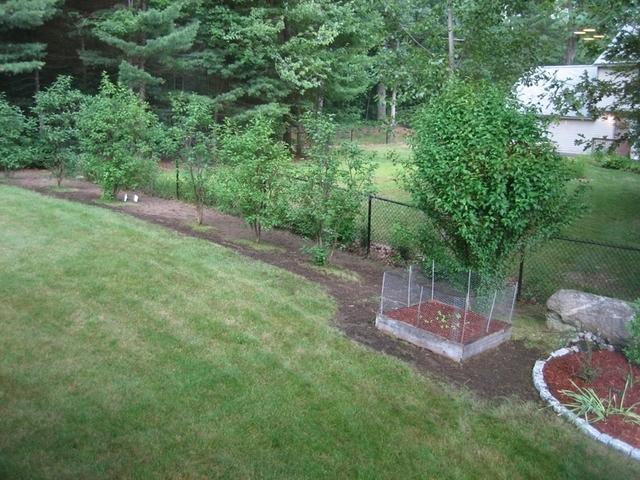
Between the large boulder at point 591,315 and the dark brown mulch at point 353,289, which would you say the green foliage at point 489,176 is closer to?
the large boulder at point 591,315

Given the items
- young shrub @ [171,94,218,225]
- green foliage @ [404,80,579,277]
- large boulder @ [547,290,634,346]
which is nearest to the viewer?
green foliage @ [404,80,579,277]

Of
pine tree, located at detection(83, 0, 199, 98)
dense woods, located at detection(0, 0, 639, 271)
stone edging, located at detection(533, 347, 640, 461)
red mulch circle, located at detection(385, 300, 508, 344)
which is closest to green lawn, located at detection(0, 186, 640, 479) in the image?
stone edging, located at detection(533, 347, 640, 461)

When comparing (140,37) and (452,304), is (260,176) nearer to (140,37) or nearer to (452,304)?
(452,304)

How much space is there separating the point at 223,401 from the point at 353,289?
3.20 m

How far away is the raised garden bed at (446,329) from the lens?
17.8 feet

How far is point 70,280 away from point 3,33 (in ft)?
44.7

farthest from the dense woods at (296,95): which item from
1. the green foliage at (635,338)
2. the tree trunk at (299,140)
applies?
the green foliage at (635,338)

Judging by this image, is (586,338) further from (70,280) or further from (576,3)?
(576,3)

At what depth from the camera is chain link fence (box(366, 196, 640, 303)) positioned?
7.44 meters

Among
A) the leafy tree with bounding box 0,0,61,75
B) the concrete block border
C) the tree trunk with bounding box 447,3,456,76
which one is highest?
the leafy tree with bounding box 0,0,61,75

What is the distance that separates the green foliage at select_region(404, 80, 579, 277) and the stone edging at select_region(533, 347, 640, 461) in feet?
4.10

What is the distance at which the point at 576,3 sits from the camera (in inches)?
427

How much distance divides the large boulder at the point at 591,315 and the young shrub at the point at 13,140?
41.0 feet

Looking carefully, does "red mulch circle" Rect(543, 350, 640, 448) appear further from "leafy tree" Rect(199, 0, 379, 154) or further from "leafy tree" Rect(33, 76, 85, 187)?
"leafy tree" Rect(199, 0, 379, 154)
